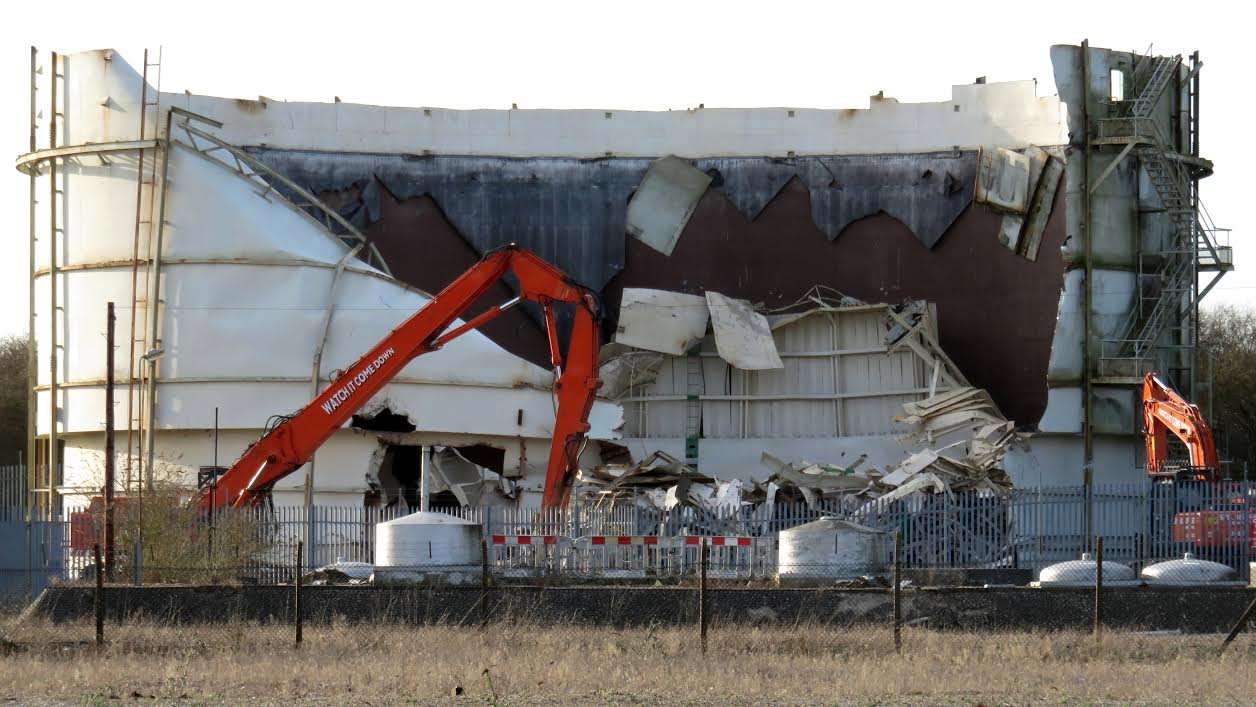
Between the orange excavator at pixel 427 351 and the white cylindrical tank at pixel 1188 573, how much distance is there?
1010 centimetres

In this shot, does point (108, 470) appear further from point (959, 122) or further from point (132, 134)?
point (959, 122)

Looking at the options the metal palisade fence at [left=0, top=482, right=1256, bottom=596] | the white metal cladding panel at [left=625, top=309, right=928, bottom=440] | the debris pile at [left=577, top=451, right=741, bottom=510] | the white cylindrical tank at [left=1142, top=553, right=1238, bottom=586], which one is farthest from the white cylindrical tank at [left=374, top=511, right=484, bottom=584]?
the white metal cladding panel at [left=625, top=309, right=928, bottom=440]

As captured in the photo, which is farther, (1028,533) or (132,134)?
(132,134)

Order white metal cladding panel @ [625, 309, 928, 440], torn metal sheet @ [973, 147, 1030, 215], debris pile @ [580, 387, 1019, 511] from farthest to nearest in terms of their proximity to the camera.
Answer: white metal cladding panel @ [625, 309, 928, 440] → torn metal sheet @ [973, 147, 1030, 215] → debris pile @ [580, 387, 1019, 511]

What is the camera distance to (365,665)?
18.6 meters

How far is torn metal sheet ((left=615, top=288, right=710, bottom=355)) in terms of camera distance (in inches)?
1634

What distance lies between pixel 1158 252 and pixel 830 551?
1666cm

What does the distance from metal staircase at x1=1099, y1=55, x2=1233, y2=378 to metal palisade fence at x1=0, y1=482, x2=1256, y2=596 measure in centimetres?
654

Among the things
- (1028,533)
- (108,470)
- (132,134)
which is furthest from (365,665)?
(132,134)

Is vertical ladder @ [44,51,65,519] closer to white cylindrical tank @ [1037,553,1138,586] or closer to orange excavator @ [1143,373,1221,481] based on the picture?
white cylindrical tank @ [1037,553,1138,586]

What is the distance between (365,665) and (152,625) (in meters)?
5.10

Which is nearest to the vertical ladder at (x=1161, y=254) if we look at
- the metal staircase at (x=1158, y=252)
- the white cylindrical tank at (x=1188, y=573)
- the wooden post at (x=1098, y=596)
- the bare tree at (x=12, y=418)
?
the metal staircase at (x=1158, y=252)

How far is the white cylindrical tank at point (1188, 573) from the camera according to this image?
24.6m

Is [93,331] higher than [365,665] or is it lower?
higher
